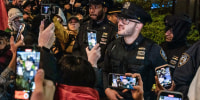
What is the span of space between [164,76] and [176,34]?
162 cm

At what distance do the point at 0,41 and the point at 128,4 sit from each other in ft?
7.01

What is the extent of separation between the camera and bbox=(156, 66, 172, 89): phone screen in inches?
146

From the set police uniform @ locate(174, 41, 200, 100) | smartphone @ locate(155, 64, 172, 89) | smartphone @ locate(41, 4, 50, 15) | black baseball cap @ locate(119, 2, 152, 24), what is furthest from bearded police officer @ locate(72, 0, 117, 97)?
police uniform @ locate(174, 41, 200, 100)

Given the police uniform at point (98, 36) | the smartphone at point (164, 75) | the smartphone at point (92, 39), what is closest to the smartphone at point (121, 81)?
the smartphone at point (164, 75)

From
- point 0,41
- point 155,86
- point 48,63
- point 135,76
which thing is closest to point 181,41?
point 155,86

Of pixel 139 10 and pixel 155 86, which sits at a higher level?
pixel 139 10

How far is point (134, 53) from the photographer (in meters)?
3.85

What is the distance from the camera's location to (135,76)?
359cm

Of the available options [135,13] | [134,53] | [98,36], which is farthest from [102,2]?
[134,53]

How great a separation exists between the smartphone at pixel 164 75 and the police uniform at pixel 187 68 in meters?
0.12

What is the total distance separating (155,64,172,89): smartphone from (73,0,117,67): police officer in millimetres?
1554

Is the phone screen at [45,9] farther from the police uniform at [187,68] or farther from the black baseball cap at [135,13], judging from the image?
the police uniform at [187,68]

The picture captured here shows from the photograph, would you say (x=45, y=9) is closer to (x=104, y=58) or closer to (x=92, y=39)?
(x=92, y=39)

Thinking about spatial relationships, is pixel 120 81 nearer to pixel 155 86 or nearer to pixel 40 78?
pixel 155 86
